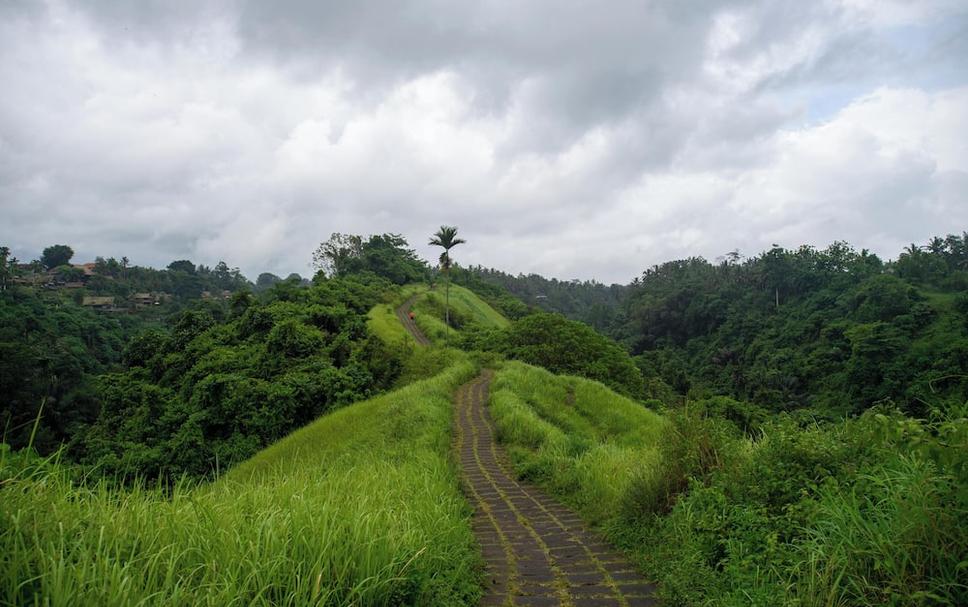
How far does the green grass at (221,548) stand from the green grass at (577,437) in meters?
2.49

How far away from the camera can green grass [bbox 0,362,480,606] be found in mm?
2697

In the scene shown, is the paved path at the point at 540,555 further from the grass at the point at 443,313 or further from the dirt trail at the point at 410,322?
the grass at the point at 443,313

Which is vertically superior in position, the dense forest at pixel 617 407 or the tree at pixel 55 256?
the tree at pixel 55 256

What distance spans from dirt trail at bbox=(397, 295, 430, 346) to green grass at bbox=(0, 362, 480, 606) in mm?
32635

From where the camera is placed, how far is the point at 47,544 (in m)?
2.92

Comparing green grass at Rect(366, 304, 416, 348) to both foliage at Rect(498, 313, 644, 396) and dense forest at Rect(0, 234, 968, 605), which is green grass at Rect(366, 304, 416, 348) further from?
foliage at Rect(498, 313, 644, 396)

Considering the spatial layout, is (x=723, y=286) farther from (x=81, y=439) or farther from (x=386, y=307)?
(x=81, y=439)

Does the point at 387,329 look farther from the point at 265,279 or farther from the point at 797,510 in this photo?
the point at 265,279

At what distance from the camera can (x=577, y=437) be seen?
12008 mm

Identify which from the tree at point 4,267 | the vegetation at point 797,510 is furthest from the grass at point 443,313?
the tree at point 4,267

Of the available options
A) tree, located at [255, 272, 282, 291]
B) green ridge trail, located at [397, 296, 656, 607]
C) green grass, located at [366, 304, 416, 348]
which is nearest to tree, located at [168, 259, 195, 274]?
tree, located at [255, 272, 282, 291]

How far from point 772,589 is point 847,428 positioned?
6.36 ft

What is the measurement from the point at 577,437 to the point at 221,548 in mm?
9516

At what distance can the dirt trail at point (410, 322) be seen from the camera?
131 feet
